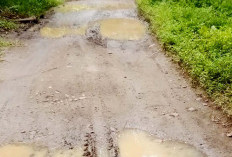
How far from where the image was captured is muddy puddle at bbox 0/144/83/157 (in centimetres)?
497

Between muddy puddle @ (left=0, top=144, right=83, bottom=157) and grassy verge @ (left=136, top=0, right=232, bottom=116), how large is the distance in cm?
255

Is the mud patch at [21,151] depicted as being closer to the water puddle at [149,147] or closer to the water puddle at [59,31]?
the water puddle at [149,147]

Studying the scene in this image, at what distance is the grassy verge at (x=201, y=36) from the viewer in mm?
6639

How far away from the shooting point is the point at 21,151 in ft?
16.7

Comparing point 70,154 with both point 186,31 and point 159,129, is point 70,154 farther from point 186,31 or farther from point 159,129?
point 186,31

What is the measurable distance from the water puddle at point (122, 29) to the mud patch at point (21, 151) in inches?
198

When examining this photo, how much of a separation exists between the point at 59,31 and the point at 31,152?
19.0 ft

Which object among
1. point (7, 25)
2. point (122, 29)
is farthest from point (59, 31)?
point (122, 29)

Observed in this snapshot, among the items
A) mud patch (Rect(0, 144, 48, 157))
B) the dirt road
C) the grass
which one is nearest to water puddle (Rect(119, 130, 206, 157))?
the dirt road

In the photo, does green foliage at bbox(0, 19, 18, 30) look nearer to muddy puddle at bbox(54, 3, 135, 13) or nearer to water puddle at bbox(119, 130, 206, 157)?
muddy puddle at bbox(54, 3, 135, 13)

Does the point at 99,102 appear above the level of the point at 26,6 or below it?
below

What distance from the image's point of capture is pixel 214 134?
5.45 m

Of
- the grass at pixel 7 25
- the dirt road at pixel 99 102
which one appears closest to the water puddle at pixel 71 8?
the grass at pixel 7 25

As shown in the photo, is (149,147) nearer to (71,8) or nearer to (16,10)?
(16,10)
